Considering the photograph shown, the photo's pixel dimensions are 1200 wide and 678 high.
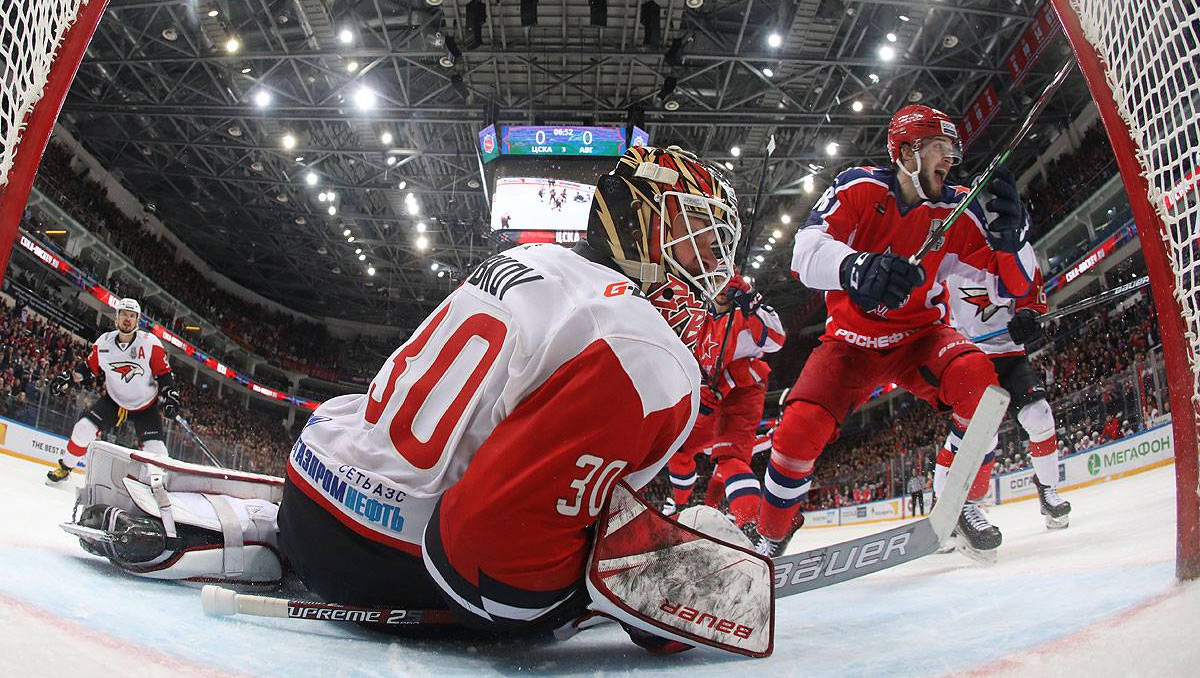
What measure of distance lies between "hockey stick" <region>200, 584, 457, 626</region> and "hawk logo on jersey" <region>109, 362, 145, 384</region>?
494 centimetres

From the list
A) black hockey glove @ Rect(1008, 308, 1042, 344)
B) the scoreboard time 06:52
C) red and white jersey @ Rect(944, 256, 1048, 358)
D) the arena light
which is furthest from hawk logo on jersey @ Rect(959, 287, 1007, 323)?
the arena light

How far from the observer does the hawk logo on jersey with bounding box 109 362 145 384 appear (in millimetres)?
5430

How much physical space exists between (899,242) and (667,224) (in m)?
1.62

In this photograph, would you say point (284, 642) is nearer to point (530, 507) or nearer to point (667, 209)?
point (530, 507)

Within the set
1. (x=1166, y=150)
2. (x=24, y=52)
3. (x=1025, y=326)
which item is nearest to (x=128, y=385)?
(x=24, y=52)

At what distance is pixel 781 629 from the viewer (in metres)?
1.65

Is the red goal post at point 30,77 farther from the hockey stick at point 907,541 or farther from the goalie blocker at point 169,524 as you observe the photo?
the hockey stick at point 907,541

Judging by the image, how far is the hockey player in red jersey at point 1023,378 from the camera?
340 cm

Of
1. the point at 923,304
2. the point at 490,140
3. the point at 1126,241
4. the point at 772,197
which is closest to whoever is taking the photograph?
the point at 923,304

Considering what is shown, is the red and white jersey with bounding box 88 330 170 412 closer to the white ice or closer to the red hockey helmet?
the white ice

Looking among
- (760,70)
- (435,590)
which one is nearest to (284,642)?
(435,590)

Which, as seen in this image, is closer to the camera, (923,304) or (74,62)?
(74,62)

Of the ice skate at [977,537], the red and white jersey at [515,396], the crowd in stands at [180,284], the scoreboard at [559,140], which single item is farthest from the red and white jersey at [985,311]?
the crowd in stands at [180,284]

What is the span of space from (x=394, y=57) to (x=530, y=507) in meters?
12.0
